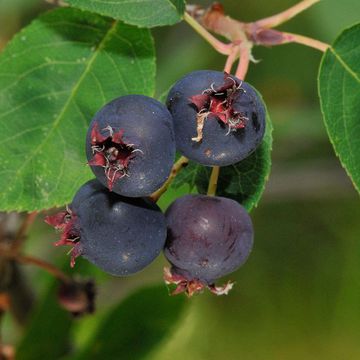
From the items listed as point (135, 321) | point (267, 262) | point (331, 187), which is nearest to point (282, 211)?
point (267, 262)

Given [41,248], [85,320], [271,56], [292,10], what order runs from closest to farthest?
[292,10]
[85,320]
[41,248]
[271,56]

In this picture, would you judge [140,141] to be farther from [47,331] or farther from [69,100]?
[47,331]

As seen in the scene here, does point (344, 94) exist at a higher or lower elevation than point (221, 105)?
lower

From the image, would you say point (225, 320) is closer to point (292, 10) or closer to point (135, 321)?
point (135, 321)

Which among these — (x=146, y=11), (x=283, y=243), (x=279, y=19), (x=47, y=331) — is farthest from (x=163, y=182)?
(x=283, y=243)

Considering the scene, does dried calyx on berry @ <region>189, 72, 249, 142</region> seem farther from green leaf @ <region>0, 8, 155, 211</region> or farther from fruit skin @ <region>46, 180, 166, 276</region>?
green leaf @ <region>0, 8, 155, 211</region>

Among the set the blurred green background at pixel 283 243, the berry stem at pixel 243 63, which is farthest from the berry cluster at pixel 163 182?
the blurred green background at pixel 283 243
